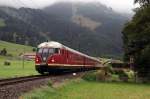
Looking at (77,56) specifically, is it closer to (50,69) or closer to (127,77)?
(127,77)

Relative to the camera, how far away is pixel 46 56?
4809cm

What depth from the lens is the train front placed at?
47719 millimetres

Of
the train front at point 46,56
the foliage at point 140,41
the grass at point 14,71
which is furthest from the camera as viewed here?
the grass at point 14,71

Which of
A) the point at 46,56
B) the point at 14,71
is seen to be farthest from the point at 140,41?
the point at 14,71

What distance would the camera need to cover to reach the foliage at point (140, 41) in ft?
165

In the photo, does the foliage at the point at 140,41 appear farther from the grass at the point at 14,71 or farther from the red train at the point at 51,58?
the grass at the point at 14,71

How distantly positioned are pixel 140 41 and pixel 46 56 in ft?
35.1

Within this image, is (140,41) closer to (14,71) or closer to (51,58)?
(51,58)

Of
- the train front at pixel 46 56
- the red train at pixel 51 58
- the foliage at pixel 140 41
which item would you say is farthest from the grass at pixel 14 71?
the foliage at pixel 140 41

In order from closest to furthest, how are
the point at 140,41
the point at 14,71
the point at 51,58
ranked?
the point at 51,58 → the point at 140,41 → the point at 14,71

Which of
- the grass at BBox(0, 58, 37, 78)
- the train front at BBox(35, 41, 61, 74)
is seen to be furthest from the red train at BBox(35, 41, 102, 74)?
the grass at BBox(0, 58, 37, 78)

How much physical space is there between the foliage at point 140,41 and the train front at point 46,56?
8747 mm

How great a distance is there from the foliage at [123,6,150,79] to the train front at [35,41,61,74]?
28.7 feet

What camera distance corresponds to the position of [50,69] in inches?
1898
